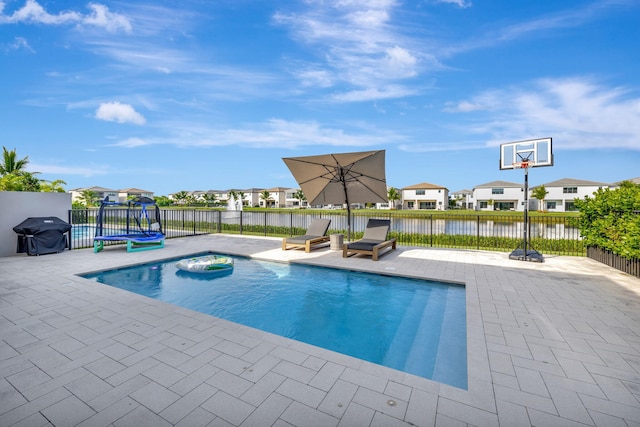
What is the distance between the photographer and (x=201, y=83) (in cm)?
1488

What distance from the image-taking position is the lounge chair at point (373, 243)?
8.42 metres

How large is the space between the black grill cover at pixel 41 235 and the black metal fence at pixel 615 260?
15.3m

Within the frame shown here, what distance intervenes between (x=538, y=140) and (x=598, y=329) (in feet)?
19.7

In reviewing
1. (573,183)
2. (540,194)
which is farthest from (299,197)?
(573,183)

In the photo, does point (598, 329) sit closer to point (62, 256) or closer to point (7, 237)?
point (62, 256)

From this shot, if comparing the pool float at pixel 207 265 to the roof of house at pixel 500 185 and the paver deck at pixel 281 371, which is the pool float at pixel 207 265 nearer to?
the paver deck at pixel 281 371

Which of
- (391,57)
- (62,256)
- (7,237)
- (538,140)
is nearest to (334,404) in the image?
(538,140)

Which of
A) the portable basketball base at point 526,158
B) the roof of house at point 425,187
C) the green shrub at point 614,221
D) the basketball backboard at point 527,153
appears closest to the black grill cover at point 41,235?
the portable basketball base at point 526,158

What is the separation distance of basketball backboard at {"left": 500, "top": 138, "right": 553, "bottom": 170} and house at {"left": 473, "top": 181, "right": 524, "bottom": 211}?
53031mm

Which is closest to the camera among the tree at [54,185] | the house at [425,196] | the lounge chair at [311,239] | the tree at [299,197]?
the lounge chair at [311,239]

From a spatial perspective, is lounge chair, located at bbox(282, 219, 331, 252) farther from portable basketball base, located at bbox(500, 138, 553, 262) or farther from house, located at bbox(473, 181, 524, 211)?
house, located at bbox(473, 181, 524, 211)

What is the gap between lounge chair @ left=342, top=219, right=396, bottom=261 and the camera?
27.6ft

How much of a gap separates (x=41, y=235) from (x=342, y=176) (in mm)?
9405

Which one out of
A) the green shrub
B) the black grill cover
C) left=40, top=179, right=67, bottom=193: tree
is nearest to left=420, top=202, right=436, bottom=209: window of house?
the green shrub
